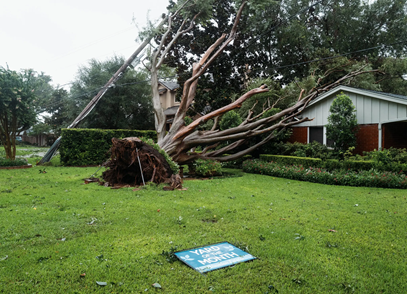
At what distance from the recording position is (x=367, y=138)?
13.1 m

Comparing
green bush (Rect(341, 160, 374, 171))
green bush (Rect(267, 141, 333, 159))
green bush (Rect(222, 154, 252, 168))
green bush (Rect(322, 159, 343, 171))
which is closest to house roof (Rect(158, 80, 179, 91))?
green bush (Rect(222, 154, 252, 168))

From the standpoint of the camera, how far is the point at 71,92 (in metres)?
28.7

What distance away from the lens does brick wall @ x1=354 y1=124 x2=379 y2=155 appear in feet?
41.9

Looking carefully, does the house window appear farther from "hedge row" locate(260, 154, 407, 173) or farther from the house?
"hedge row" locate(260, 154, 407, 173)

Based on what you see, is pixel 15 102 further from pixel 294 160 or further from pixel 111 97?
pixel 294 160

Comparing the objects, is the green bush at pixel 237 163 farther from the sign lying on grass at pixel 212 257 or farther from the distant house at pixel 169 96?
the distant house at pixel 169 96

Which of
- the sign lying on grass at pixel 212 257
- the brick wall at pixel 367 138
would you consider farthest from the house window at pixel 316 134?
the sign lying on grass at pixel 212 257

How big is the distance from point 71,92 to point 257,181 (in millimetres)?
24189

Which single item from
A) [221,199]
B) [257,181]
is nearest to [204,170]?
[257,181]

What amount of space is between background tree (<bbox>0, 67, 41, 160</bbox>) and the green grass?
373 inches

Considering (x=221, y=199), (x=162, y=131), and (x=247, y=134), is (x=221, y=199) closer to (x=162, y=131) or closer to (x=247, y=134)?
(x=247, y=134)

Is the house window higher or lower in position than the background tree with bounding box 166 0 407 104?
lower

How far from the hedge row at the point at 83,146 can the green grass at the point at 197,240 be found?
8622mm

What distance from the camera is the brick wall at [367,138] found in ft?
41.9
